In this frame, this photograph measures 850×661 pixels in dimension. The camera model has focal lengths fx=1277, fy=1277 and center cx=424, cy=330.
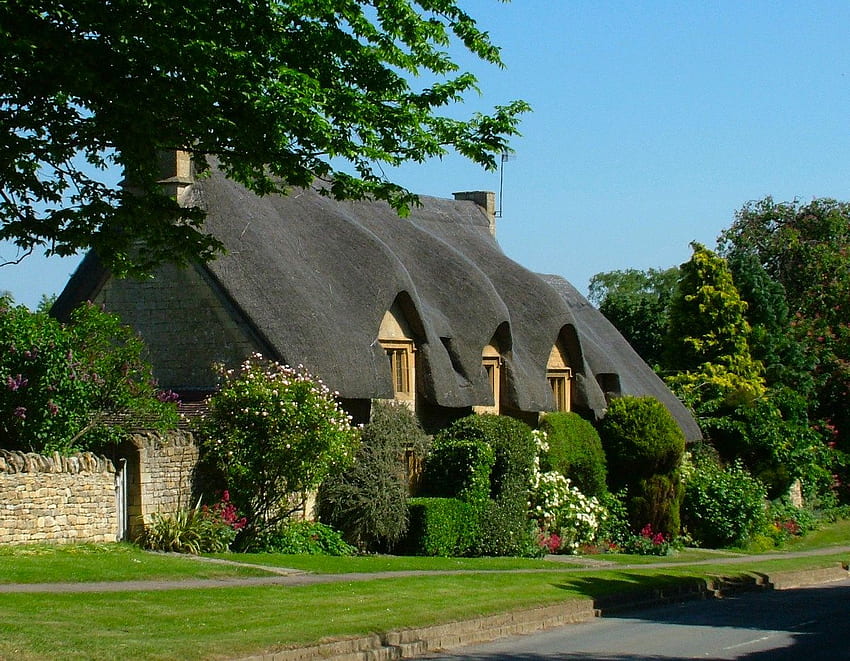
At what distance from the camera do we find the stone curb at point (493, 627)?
1319 cm

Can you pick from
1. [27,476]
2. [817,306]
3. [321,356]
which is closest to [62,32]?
[27,476]

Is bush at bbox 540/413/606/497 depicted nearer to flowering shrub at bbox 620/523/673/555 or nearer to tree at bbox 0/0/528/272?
flowering shrub at bbox 620/523/673/555

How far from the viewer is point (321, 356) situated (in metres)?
26.4

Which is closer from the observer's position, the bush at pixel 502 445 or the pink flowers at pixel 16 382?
the pink flowers at pixel 16 382

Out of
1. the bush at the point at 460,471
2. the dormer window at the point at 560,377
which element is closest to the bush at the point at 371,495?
the bush at the point at 460,471

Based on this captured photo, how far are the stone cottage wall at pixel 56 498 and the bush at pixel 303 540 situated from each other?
331cm

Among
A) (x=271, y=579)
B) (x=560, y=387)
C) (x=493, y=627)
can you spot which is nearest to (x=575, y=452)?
(x=560, y=387)

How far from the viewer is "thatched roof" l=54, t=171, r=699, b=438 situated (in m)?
26.9

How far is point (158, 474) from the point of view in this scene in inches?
897

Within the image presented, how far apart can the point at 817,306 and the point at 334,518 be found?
37.8m

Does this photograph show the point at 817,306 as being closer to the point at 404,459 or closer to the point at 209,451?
the point at 404,459

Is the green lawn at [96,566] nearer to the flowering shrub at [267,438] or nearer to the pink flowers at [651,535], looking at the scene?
the flowering shrub at [267,438]

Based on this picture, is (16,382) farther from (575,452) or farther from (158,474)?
(575,452)

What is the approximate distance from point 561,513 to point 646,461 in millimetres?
5128
